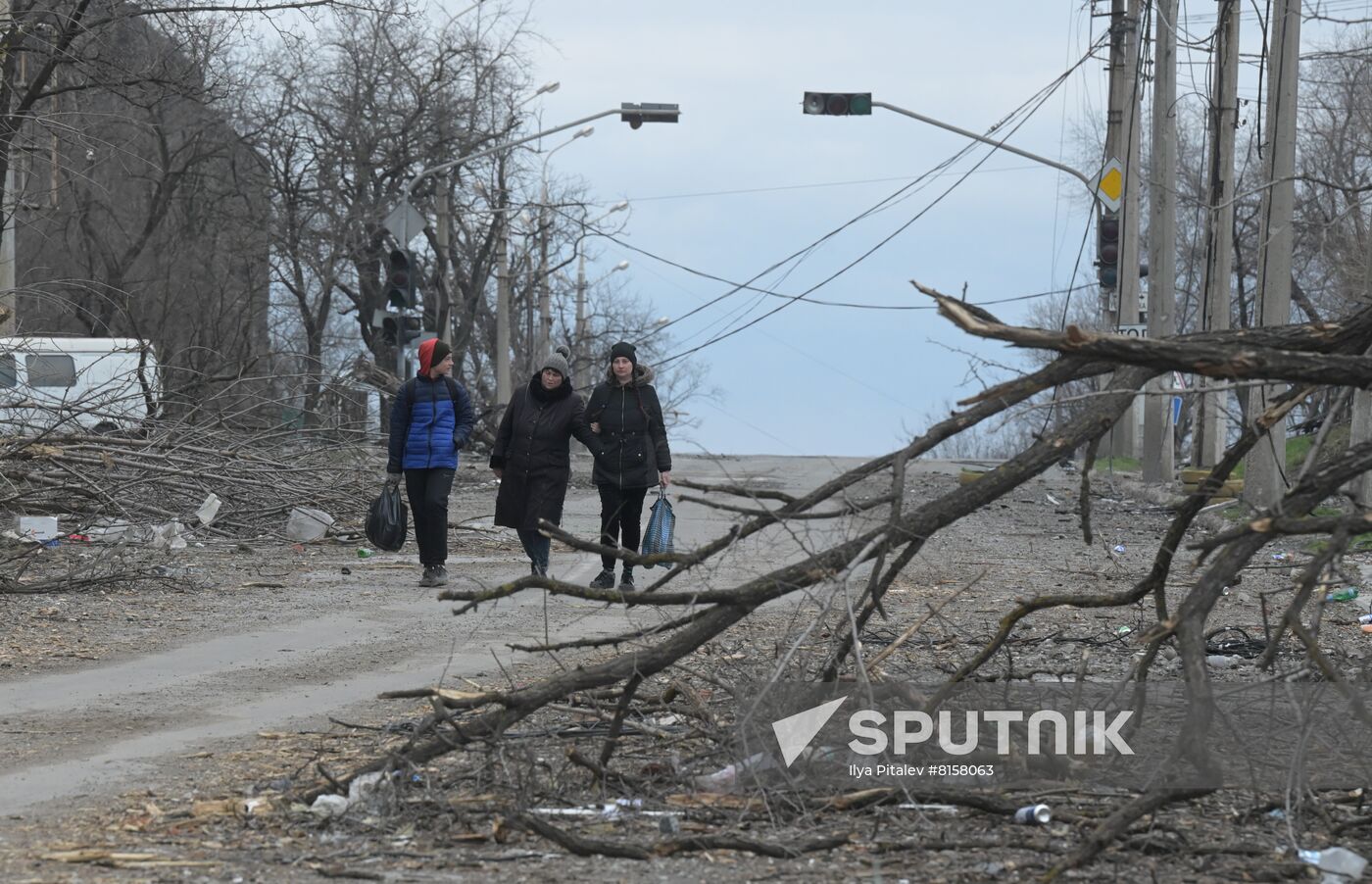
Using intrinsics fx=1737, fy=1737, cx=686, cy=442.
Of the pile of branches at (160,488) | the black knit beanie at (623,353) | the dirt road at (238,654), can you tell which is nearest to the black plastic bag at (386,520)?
the dirt road at (238,654)

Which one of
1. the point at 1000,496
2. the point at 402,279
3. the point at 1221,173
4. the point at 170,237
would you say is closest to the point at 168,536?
the point at 402,279

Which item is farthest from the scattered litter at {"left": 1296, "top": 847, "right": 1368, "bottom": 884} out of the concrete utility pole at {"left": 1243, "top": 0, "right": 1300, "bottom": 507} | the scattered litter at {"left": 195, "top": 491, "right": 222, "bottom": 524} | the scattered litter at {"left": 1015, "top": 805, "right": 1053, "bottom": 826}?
the concrete utility pole at {"left": 1243, "top": 0, "right": 1300, "bottom": 507}

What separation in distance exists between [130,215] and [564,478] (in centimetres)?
2990

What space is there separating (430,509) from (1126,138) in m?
15.8

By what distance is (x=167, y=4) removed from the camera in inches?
635

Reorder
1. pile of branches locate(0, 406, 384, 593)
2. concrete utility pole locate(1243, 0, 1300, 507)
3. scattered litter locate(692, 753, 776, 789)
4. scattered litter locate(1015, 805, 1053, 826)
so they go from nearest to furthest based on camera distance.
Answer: scattered litter locate(1015, 805, 1053, 826)
scattered litter locate(692, 753, 776, 789)
pile of branches locate(0, 406, 384, 593)
concrete utility pole locate(1243, 0, 1300, 507)

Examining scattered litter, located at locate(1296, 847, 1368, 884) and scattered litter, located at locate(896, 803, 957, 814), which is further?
scattered litter, located at locate(896, 803, 957, 814)

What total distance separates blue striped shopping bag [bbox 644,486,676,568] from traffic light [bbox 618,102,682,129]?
1288 centimetres

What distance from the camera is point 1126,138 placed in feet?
82.3

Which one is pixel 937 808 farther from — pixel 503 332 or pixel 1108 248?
pixel 503 332

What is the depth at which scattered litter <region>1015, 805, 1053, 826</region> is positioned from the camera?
203 inches

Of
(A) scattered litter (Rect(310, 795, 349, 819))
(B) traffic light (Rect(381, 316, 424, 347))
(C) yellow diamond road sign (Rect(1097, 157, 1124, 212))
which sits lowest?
(A) scattered litter (Rect(310, 795, 349, 819))

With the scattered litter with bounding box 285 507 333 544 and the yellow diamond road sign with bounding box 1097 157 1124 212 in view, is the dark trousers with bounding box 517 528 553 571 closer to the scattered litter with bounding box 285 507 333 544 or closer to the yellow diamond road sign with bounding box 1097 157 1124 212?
the scattered litter with bounding box 285 507 333 544

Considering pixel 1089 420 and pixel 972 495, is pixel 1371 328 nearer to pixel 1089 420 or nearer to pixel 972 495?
pixel 1089 420
